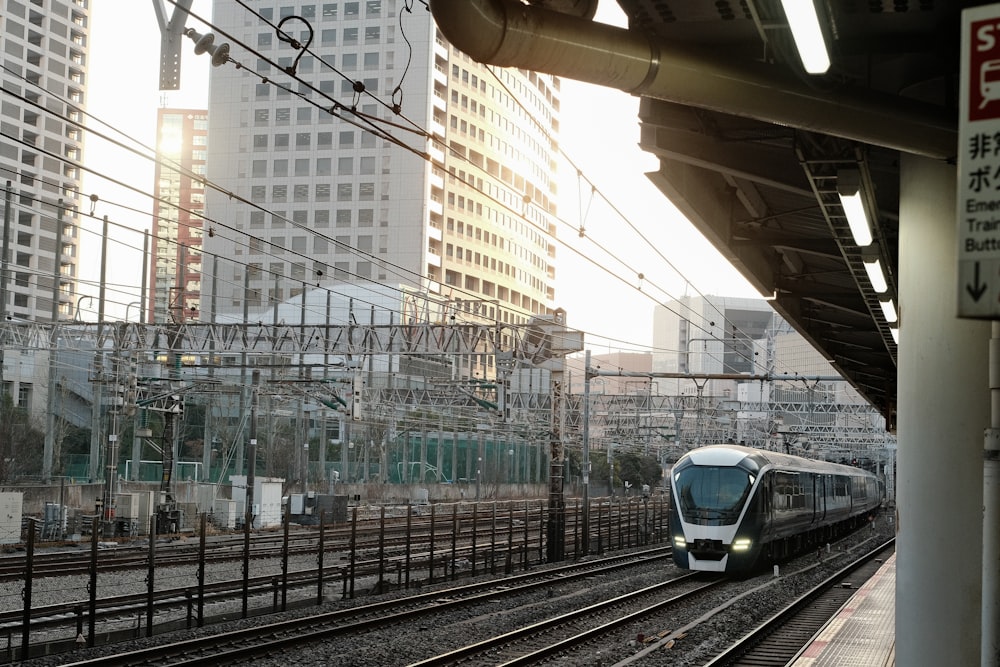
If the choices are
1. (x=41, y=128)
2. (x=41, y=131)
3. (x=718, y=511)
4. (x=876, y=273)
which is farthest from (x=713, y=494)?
(x=41, y=128)

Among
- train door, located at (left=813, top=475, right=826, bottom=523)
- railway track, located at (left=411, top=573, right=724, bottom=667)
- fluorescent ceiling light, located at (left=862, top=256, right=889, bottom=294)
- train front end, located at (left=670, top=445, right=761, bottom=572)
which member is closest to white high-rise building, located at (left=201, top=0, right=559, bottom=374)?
train door, located at (left=813, top=475, right=826, bottom=523)

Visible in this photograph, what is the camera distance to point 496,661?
50.3 feet

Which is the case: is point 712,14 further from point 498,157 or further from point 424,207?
point 498,157

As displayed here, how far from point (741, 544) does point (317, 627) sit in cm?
1242

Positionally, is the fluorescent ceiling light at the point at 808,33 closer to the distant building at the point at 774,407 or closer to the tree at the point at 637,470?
the distant building at the point at 774,407

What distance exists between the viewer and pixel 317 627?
58.5 feet

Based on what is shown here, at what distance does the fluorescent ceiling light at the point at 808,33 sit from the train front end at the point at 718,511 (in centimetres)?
2182

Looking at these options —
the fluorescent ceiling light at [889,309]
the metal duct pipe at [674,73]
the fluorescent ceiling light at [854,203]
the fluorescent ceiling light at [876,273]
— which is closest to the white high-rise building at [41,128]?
the fluorescent ceiling light at [889,309]

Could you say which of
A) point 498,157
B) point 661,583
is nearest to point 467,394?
point 661,583

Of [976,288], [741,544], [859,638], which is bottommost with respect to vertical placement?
[741,544]

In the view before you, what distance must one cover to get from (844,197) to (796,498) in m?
24.6

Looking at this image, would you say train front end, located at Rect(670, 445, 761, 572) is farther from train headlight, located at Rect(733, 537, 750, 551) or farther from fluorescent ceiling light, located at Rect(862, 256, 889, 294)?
fluorescent ceiling light, located at Rect(862, 256, 889, 294)

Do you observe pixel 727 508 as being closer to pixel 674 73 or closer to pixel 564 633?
pixel 564 633

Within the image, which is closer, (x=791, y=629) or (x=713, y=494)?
(x=791, y=629)
